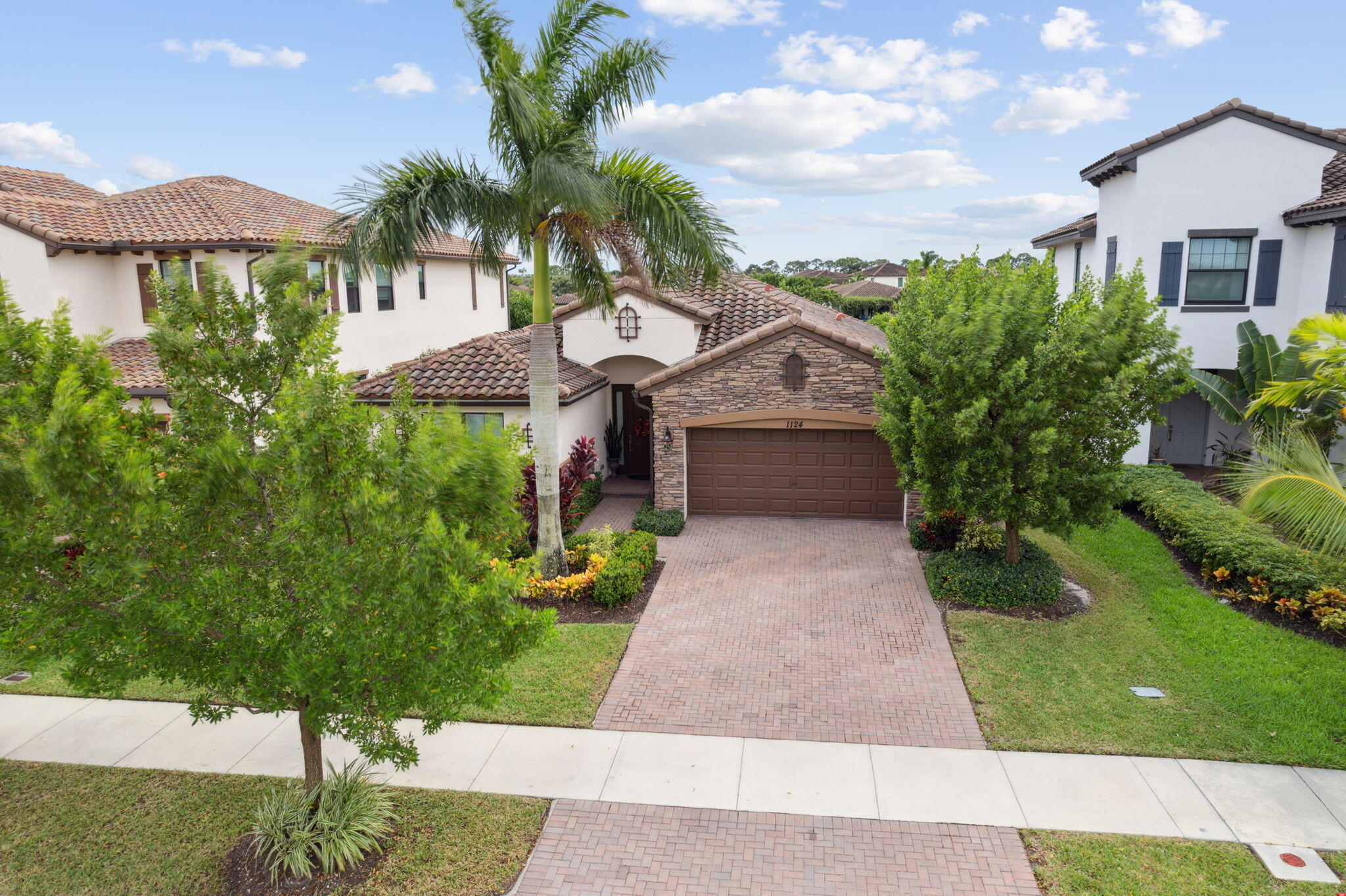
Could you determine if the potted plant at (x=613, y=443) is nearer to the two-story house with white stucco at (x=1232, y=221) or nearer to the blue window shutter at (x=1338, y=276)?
the two-story house with white stucco at (x=1232, y=221)

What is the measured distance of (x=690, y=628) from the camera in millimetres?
12594

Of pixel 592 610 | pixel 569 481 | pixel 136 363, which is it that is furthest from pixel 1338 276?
pixel 136 363

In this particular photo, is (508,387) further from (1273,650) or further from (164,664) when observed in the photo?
(1273,650)

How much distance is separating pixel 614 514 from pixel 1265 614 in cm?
1220

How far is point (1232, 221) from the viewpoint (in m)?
18.1

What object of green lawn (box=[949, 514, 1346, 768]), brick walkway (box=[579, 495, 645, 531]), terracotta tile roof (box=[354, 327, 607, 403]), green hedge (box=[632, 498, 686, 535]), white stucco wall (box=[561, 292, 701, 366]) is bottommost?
green lawn (box=[949, 514, 1346, 768])

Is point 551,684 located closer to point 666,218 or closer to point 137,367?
point 666,218

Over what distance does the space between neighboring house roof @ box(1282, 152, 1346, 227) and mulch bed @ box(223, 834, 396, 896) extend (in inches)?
792

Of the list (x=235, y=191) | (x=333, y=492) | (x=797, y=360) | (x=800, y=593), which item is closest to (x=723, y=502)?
(x=797, y=360)

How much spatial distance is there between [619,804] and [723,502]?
1074 centimetres

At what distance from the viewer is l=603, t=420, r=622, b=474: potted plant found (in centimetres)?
2225

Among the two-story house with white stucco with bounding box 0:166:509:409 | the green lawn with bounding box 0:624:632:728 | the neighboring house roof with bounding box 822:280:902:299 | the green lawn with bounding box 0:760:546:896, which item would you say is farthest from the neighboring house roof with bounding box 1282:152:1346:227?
the neighboring house roof with bounding box 822:280:902:299

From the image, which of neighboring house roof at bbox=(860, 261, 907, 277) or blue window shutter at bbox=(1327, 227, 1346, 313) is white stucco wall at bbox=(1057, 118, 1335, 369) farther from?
neighboring house roof at bbox=(860, 261, 907, 277)

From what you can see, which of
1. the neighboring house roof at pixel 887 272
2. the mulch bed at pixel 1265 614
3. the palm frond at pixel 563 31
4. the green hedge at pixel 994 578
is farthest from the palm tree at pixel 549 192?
the neighboring house roof at pixel 887 272
